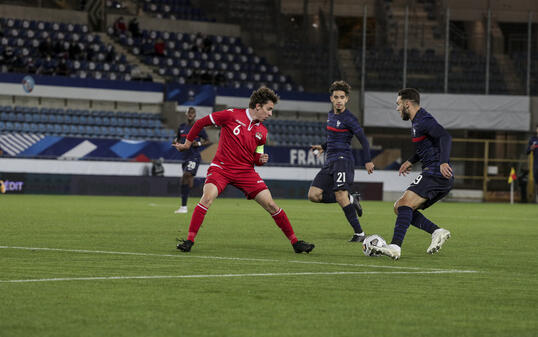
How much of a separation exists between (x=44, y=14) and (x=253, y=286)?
34.5 m

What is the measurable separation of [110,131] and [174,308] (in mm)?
29772

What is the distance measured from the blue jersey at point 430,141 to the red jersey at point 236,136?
5.88ft

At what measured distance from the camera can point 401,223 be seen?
10.3m

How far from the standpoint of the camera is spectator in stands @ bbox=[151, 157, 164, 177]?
31.4m

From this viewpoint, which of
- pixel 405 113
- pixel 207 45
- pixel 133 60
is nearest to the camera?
pixel 405 113

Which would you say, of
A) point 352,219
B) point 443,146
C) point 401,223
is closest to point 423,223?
point 401,223

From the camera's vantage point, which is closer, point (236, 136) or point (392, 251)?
point (392, 251)

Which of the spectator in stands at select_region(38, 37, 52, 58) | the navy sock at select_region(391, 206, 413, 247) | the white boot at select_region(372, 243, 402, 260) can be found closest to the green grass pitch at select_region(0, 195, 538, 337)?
the white boot at select_region(372, 243, 402, 260)

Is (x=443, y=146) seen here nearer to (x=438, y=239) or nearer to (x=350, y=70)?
(x=438, y=239)

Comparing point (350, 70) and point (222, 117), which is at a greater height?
point (350, 70)

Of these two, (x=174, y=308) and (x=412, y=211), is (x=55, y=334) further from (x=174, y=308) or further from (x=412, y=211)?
(x=412, y=211)

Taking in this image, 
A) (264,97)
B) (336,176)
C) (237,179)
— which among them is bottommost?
(336,176)

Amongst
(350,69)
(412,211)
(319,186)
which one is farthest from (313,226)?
(350,69)

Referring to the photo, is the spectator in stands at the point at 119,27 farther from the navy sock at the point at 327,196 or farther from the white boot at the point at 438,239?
the white boot at the point at 438,239
